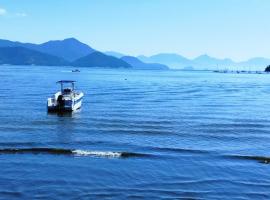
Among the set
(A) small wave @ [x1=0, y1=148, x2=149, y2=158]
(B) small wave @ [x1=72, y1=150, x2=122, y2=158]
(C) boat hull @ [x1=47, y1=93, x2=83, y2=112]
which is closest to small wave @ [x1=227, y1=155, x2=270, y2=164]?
(A) small wave @ [x1=0, y1=148, x2=149, y2=158]

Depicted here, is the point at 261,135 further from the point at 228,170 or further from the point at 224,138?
the point at 228,170

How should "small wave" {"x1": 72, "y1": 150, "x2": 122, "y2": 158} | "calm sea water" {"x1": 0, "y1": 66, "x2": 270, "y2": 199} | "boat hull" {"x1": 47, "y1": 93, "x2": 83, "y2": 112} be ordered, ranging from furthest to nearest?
"boat hull" {"x1": 47, "y1": 93, "x2": 83, "y2": 112}, "small wave" {"x1": 72, "y1": 150, "x2": 122, "y2": 158}, "calm sea water" {"x1": 0, "y1": 66, "x2": 270, "y2": 199}

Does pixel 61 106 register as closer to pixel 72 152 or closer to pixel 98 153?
pixel 72 152

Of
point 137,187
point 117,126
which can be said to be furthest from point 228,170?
point 117,126

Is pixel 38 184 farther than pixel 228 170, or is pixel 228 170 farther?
pixel 228 170

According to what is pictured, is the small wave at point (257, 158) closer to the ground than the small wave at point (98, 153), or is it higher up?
closer to the ground

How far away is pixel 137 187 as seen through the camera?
2334 centimetres

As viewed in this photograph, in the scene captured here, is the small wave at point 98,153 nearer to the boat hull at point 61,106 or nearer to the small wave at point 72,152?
the small wave at point 72,152

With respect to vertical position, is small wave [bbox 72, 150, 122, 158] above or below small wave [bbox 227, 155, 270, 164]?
above

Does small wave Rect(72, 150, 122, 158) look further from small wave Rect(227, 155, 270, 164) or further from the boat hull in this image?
the boat hull

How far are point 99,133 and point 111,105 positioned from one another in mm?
25928

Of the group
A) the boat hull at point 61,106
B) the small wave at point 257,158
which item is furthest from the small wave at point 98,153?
the boat hull at point 61,106

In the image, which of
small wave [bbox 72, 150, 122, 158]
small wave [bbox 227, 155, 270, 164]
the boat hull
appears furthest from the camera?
the boat hull

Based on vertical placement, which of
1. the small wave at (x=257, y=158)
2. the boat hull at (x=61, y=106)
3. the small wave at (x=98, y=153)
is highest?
the boat hull at (x=61, y=106)
